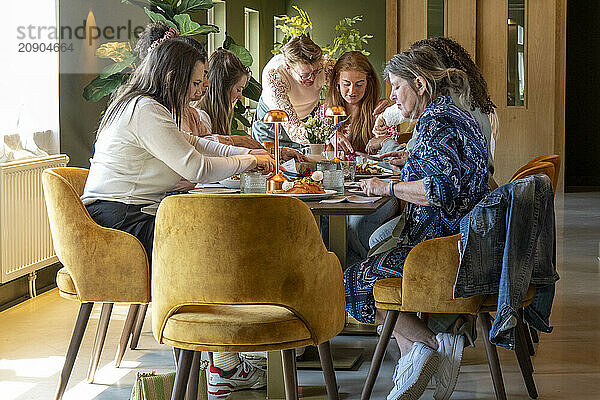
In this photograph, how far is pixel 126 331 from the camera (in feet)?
12.3

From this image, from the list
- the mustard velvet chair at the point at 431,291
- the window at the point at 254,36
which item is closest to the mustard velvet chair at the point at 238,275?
the mustard velvet chair at the point at 431,291

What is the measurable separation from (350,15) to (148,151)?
982cm

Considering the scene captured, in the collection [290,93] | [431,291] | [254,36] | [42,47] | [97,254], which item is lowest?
[431,291]

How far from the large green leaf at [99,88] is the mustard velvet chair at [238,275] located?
3.36m

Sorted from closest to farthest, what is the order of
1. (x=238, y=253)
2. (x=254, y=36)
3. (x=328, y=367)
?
(x=238, y=253) < (x=328, y=367) < (x=254, y=36)

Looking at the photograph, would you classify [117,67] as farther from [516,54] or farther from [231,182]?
[516,54]

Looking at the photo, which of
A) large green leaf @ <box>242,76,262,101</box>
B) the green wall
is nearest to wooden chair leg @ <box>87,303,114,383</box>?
large green leaf @ <box>242,76,262,101</box>

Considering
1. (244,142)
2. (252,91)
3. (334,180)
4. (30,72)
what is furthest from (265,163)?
(252,91)

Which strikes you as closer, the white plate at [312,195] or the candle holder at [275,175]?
the white plate at [312,195]

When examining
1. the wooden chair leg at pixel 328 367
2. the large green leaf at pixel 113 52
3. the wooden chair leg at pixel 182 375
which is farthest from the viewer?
the large green leaf at pixel 113 52

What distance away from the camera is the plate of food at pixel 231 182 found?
346cm

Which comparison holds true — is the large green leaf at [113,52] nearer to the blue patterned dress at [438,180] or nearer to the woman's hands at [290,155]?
the woman's hands at [290,155]

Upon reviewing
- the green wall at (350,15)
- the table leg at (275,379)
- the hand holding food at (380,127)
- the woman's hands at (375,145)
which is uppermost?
the green wall at (350,15)

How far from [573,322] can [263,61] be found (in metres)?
7.61
